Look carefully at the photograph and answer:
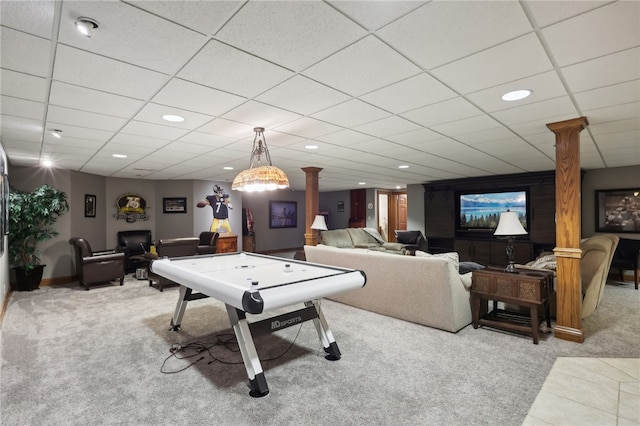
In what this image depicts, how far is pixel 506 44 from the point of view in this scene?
1826 mm

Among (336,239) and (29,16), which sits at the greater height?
(29,16)

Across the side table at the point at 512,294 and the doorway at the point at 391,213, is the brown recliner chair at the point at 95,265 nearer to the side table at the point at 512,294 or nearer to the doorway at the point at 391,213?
the side table at the point at 512,294

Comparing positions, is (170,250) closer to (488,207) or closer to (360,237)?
(360,237)

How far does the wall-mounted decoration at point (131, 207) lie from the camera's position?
25.3 ft

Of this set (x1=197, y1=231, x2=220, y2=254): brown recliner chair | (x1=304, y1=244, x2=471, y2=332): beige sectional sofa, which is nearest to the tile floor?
(x1=304, y1=244, x2=471, y2=332): beige sectional sofa

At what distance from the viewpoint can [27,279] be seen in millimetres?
5555

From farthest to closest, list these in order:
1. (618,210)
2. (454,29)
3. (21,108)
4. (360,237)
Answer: (360,237) < (618,210) < (21,108) < (454,29)

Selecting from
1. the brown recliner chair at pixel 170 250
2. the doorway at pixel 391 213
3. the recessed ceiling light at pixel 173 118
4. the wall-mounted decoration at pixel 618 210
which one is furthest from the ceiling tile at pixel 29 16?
the doorway at pixel 391 213

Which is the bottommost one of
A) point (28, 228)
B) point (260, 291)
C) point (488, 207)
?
point (260, 291)

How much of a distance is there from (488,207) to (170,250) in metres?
7.31

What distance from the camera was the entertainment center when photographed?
714 centimetres

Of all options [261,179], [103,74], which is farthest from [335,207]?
[103,74]

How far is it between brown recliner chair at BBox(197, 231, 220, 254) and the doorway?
19.9ft

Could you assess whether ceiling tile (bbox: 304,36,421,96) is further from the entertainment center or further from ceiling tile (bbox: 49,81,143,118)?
the entertainment center
